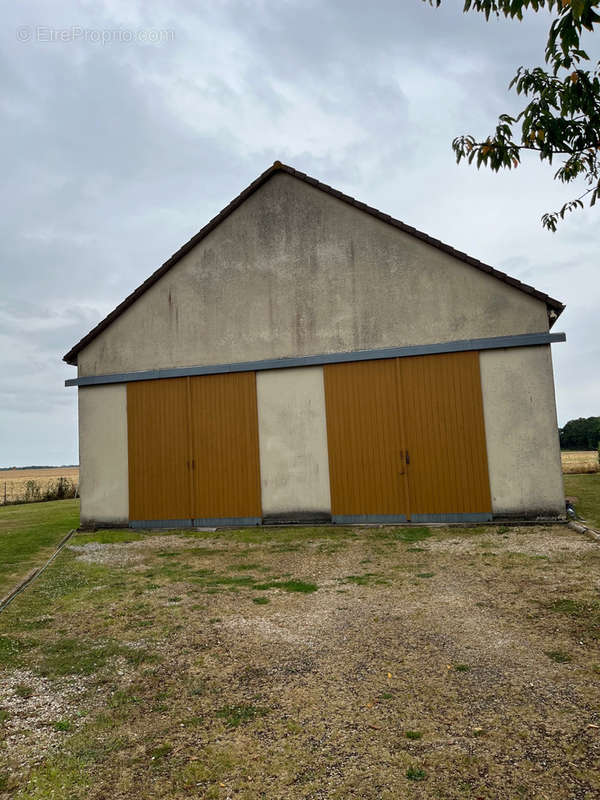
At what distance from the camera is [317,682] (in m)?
3.86

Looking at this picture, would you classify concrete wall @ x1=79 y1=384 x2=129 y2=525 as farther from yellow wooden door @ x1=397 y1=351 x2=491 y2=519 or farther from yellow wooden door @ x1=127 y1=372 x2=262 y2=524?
yellow wooden door @ x1=397 y1=351 x2=491 y2=519

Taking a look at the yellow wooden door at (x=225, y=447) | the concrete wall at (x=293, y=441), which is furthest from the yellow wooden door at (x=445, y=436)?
the yellow wooden door at (x=225, y=447)

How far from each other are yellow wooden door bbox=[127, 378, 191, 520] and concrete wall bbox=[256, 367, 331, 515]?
187cm

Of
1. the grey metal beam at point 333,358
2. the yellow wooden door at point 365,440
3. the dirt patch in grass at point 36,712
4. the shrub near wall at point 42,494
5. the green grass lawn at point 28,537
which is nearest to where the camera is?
the dirt patch in grass at point 36,712

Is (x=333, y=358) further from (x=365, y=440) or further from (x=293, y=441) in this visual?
(x=293, y=441)

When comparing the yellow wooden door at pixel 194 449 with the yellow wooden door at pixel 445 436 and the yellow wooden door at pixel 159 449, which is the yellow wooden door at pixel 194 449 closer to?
the yellow wooden door at pixel 159 449

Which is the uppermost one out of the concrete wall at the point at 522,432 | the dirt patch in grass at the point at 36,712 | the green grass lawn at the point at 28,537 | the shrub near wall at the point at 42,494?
the concrete wall at the point at 522,432

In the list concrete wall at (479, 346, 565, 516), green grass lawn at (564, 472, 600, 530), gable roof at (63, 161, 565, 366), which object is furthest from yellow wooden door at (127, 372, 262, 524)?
green grass lawn at (564, 472, 600, 530)

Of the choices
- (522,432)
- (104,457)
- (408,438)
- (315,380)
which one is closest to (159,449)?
(104,457)

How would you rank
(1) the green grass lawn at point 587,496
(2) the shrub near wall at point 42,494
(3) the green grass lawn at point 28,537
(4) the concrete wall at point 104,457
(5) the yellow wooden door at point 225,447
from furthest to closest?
(2) the shrub near wall at point 42,494, (4) the concrete wall at point 104,457, (5) the yellow wooden door at point 225,447, (1) the green grass lawn at point 587,496, (3) the green grass lawn at point 28,537

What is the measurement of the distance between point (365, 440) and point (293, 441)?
1554 mm

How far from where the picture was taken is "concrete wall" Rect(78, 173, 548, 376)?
10.7m

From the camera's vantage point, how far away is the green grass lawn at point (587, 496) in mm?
10484

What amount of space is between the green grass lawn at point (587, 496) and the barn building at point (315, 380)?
0.95 metres
